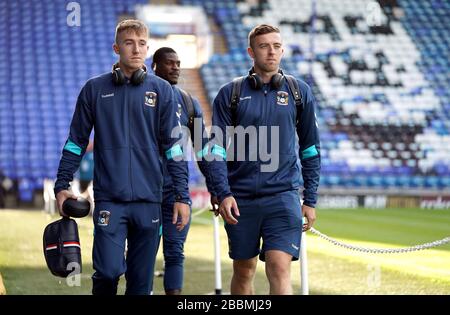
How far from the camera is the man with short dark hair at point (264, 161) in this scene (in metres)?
4.73

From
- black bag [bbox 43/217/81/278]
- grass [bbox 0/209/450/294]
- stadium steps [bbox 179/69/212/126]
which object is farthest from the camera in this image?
stadium steps [bbox 179/69/212/126]

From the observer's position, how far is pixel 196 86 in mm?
24047

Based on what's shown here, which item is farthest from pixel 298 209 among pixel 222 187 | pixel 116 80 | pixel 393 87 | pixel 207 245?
pixel 393 87

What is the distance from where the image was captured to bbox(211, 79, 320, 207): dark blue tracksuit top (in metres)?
4.76

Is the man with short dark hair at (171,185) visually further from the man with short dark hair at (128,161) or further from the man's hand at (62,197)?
the man's hand at (62,197)

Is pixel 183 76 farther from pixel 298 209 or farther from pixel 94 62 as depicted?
pixel 298 209

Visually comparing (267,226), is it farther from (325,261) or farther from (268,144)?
(325,261)

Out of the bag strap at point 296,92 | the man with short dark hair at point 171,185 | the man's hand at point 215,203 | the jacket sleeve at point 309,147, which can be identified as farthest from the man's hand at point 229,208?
the man with short dark hair at point 171,185

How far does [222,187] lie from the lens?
15.5 ft

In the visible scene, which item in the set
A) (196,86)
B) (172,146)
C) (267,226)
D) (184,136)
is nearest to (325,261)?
(184,136)

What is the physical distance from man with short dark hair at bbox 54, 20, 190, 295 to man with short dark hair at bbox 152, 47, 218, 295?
1.22m

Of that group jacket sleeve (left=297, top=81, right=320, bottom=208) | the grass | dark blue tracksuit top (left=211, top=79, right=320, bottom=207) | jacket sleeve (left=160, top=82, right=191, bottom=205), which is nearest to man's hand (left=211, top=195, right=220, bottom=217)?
dark blue tracksuit top (left=211, top=79, right=320, bottom=207)

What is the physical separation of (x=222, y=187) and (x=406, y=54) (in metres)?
22.0

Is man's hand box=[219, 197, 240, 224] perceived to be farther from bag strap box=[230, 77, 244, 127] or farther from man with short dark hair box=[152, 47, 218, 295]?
man with short dark hair box=[152, 47, 218, 295]
